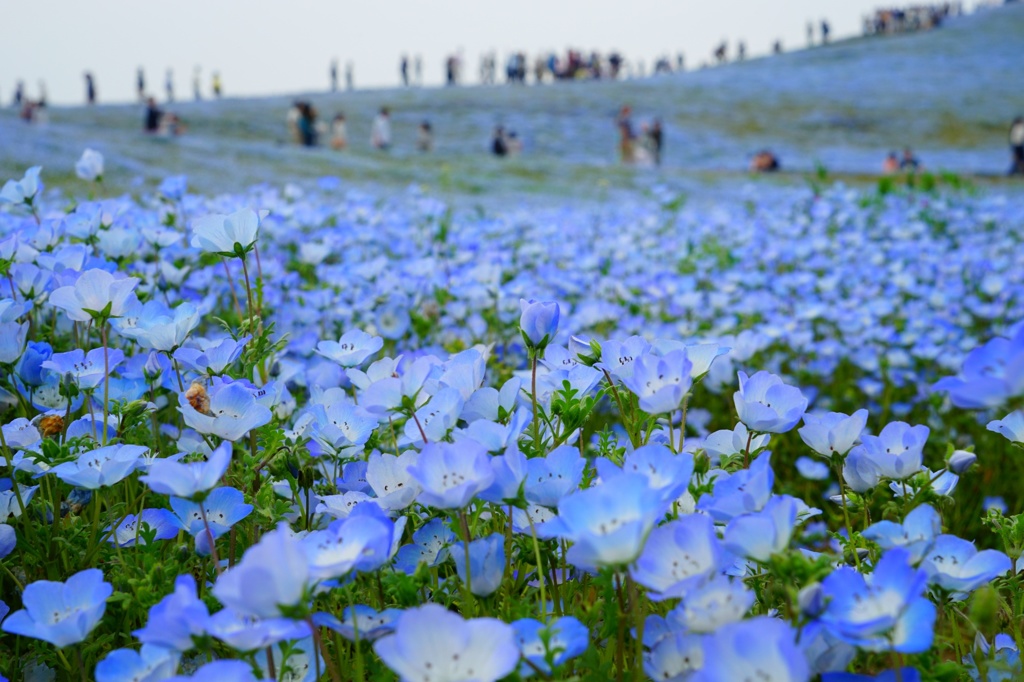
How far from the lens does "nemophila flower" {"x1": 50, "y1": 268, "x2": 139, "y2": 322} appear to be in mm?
1415

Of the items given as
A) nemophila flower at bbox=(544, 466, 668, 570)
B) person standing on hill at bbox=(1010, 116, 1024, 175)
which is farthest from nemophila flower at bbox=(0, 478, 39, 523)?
person standing on hill at bbox=(1010, 116, 1024, 175)

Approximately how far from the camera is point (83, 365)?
1.64 metres

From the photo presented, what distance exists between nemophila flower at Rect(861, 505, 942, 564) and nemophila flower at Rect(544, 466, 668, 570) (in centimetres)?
30

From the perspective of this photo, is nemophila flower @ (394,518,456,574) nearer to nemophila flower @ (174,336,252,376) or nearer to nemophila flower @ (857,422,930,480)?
nemophila flower @ (174,336,252,376)

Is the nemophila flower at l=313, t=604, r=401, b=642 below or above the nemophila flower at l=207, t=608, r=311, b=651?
below

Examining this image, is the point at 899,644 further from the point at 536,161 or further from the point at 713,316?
the point at 536,161

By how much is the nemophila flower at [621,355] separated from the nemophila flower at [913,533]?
1.31 feet

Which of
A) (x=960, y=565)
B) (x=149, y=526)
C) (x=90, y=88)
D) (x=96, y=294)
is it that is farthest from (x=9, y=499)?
(x=90, y=88)

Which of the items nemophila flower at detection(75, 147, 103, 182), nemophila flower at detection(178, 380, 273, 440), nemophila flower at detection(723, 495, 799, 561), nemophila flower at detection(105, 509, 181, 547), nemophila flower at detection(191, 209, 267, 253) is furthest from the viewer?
nemophila flower at detection(75, 147, 103, 182)

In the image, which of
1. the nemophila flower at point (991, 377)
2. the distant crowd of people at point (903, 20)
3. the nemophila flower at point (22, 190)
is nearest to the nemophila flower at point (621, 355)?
the nemophila flower at point (991, 377)

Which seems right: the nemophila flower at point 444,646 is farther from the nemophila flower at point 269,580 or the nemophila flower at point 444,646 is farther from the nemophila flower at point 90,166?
the nemophila flower at point 90,166

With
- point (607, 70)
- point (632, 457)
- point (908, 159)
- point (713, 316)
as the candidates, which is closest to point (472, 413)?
point (632, 457)

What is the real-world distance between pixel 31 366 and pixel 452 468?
1056 mm

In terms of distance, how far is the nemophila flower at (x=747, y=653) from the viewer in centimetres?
80
